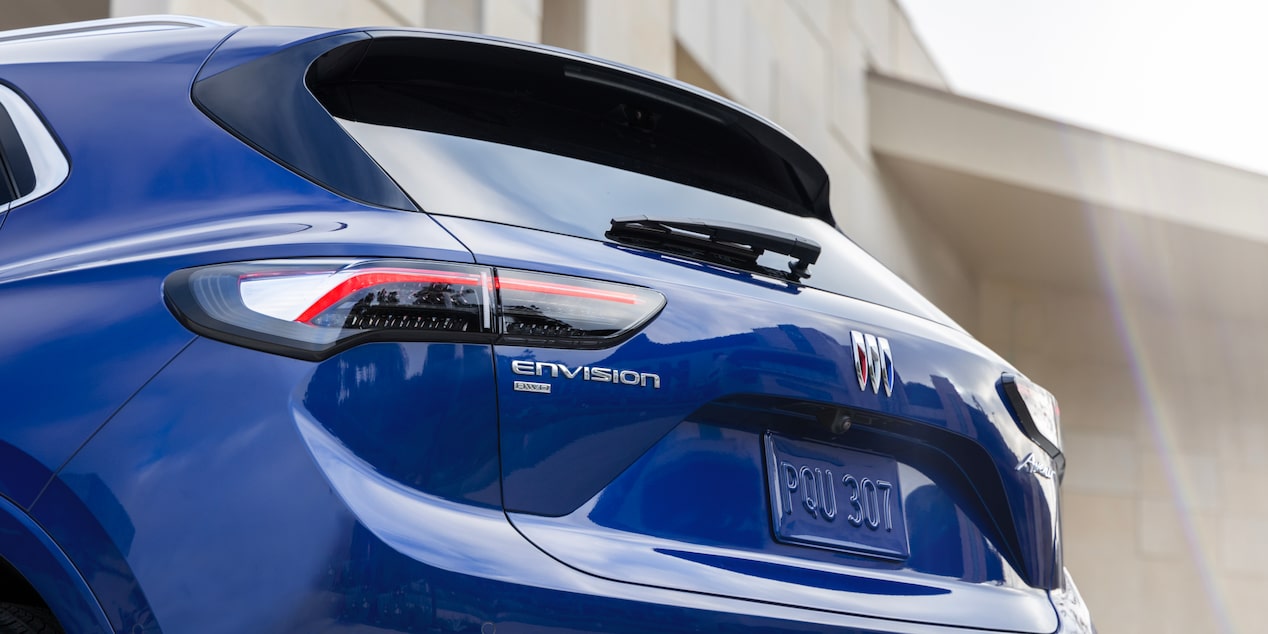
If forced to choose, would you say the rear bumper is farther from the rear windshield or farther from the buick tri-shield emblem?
the buick tri-shield emblem

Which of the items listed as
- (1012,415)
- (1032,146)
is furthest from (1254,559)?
(1012,415)

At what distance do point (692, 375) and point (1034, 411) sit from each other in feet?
2.88

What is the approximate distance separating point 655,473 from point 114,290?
80 centimetres

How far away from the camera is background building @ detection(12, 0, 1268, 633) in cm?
1255

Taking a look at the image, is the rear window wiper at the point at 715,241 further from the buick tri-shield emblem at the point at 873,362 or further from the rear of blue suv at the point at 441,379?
the buick tri-shield emblem at the point at 873,362

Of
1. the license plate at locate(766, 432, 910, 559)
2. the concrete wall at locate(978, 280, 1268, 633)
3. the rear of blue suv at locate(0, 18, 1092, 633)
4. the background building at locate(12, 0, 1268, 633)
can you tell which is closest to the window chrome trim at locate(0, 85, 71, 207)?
the rear of blue suv at locate(0, 18, 1092, 633)

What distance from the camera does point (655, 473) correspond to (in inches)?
70.1

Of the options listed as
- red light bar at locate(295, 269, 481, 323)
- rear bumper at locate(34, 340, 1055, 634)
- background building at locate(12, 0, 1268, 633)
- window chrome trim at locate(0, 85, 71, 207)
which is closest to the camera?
rear bumper at locate(34, 340, 1055, 634)

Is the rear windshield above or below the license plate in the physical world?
above

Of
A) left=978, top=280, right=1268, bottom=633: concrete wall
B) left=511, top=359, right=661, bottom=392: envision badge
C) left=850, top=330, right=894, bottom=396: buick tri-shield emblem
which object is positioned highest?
left=511, top=359, right=661, bottom=392: envision badge

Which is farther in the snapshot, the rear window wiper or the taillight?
the rear window wiper

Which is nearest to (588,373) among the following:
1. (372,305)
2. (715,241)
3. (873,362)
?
(372,305)

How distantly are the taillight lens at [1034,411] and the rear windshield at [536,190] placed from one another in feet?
0.72

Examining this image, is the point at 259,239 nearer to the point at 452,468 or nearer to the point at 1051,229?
Answer: the point at 452,468
